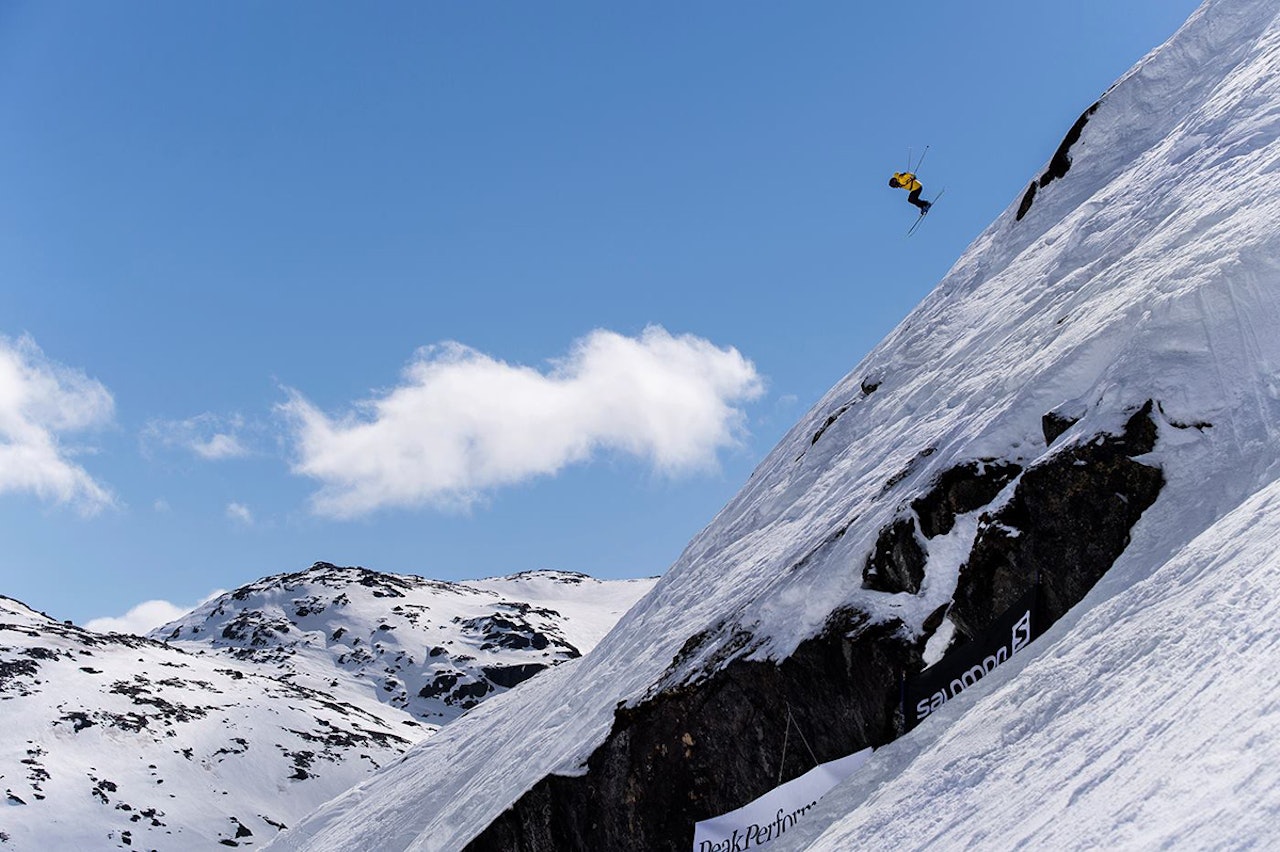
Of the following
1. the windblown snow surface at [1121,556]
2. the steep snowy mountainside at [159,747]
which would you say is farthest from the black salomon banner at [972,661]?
the steep snowy mountainside at [159,747]

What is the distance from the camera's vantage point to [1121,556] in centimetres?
1156

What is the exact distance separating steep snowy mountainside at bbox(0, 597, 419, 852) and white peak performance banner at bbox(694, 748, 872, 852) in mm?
58670

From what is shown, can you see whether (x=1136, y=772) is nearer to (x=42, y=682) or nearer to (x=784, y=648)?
(x=784, y=648)

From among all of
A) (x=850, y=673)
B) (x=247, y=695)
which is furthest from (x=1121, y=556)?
(x=247, y=695)

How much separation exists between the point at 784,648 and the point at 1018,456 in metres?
4.32

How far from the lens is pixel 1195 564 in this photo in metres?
9.99

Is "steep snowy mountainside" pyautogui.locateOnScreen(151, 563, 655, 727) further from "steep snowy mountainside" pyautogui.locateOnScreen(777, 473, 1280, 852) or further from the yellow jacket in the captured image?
"steep snowy mountainside" pyautogui.locateOnScreen(777, 473, 1280, 852)

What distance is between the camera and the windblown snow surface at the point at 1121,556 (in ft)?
26.3

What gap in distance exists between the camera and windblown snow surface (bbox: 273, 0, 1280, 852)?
26.3ft

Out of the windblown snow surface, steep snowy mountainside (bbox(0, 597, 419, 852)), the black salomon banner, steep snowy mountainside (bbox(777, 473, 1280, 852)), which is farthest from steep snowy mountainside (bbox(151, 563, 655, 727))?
steep snowy mountainside (bbox(777, 473, 1280, 852))

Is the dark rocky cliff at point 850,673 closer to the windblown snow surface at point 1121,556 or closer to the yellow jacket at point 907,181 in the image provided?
the windblown snow surface at point 1121,556

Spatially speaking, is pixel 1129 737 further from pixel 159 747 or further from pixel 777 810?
pixel 159 747

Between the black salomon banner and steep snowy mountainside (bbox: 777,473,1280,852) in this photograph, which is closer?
steep snowy mountainside (bbox: 777,473,1280,852)

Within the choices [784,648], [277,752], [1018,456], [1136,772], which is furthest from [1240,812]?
[277,752]
